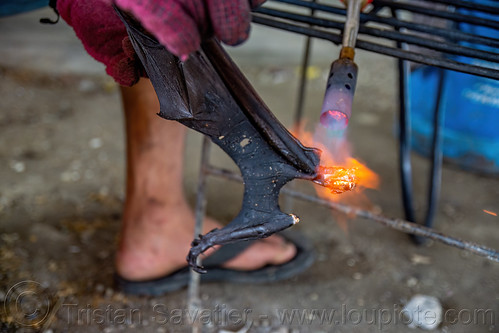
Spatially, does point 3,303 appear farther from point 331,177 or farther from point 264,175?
point 331,177

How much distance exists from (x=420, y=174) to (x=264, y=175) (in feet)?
5.61

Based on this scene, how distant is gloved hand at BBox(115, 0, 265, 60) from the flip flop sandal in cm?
107

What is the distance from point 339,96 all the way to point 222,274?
3.23 feet

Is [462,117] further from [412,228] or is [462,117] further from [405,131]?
[412,228]

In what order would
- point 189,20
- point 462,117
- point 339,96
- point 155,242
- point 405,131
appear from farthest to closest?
point 462,117
point 405,131
point 155,242
point 339,96
point 189,20

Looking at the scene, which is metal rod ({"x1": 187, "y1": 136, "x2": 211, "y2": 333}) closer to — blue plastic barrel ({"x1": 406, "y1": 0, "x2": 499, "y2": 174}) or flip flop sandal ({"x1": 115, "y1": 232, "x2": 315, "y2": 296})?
flip flop sandal ({"x1": 115, "y1": 232, "x2": 315, "y2": 296})

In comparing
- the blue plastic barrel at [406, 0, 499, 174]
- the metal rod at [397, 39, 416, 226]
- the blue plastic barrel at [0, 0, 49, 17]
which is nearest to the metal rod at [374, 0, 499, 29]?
the metal rod at [397, 39, 416, 226]

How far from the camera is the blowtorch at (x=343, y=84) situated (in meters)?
0.80

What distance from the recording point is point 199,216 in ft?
4.72

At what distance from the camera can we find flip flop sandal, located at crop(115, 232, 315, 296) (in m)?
1.55

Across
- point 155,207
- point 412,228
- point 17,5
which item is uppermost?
point 17,5

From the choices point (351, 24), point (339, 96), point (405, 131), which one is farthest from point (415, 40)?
point (405, 131)

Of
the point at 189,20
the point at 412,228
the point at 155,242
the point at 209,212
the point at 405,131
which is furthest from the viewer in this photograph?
the point at 209,212

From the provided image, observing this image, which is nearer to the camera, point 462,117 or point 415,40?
point 415,40
